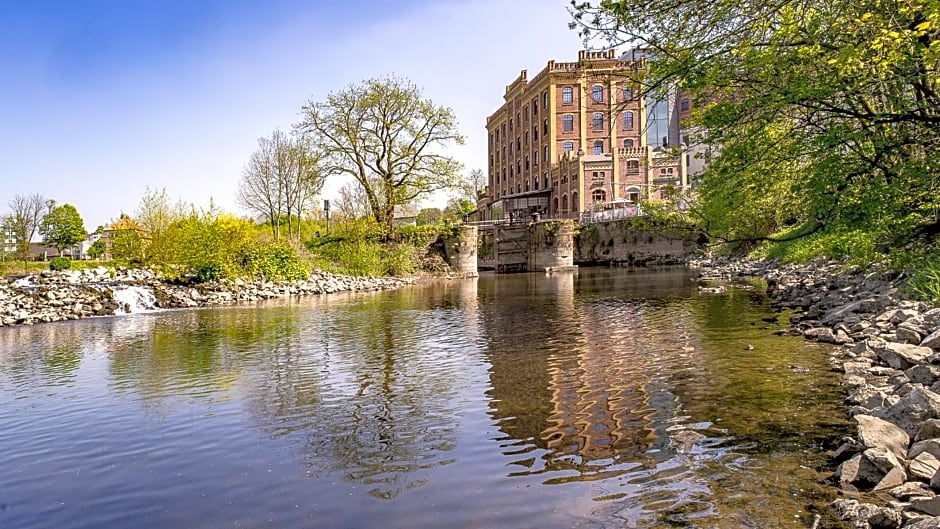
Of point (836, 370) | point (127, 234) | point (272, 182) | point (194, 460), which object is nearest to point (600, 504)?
point (194, 460)

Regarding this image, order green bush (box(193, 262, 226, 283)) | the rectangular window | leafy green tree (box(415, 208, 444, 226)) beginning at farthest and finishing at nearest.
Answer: leafy green tree (box(415, 208, 444, 226))
the rectangular window
green bush (box(193, 262, 226, 283))

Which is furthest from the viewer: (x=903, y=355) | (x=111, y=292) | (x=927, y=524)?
(x=111, y=292)

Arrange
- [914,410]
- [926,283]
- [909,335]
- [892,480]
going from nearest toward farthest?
[892,480]
[914,410]
[909,335]
[926,283]

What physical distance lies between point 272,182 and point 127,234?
14.8m

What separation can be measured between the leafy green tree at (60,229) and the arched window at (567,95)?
52275mm

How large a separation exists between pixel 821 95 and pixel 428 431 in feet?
23.1

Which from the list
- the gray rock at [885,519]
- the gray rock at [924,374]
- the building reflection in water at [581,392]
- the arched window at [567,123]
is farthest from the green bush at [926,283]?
the arched window at [567,123]

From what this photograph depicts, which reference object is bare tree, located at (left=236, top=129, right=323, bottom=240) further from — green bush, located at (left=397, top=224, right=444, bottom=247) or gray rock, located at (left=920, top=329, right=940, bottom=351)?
gray rock, located at (left=920, top=329, right=940, bottom=351)

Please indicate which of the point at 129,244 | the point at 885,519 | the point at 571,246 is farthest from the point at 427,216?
the point at 885,519

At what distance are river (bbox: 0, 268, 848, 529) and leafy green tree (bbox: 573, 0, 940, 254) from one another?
270 cm

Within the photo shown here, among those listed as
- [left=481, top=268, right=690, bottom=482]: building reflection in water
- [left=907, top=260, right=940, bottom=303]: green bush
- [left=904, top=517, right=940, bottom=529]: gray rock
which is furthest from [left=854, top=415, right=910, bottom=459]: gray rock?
[left=907, top=260, right=940, bottom=303]: green bush

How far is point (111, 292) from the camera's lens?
25.0 m

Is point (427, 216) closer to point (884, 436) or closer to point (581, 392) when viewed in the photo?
point (581, 392)

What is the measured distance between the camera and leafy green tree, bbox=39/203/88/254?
69.8m
